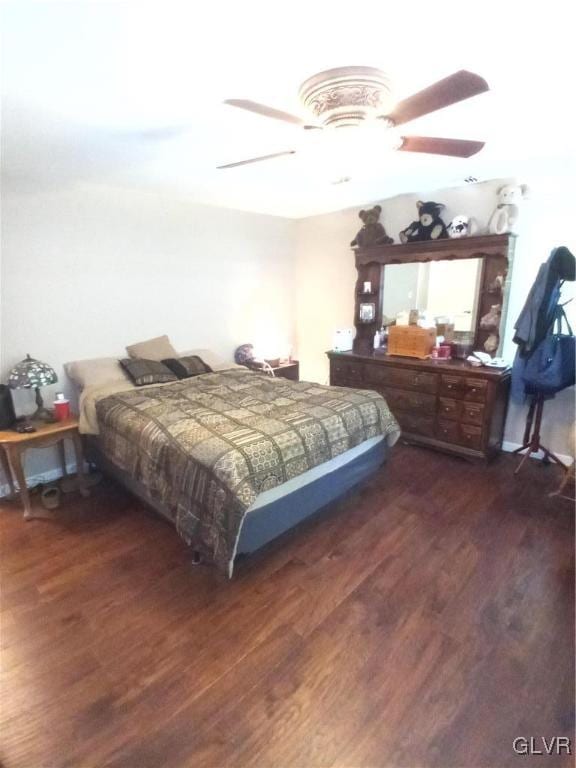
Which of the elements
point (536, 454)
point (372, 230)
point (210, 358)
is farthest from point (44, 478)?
point (536, 454)

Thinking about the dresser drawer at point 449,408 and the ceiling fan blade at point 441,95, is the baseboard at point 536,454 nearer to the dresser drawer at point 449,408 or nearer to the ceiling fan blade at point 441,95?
the dresser drawer at point 449,408

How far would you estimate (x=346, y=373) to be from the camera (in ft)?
12.8

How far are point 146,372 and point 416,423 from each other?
2.43 metres

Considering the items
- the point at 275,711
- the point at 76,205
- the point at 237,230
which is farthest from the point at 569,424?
the point at 76,205

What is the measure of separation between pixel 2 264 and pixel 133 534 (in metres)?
2.11

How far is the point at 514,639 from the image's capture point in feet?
5.40

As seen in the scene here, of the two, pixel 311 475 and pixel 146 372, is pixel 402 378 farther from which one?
pixel 146 372

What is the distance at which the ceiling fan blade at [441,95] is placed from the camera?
1.19 meters

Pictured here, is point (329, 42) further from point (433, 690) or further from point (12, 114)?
point (433, 690)

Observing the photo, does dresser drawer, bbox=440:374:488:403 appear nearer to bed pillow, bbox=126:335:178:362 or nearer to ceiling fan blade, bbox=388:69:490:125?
ceiling fan blade, bbox=388:69:490:125

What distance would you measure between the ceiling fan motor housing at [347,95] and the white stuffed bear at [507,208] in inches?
78.9

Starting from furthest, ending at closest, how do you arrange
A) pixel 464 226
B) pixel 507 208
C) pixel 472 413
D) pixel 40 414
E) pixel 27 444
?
1. pixel 464 226
2. pixel 472 413
3. pixel 507 208
4. pixel 40 414
5. pixel 27 444

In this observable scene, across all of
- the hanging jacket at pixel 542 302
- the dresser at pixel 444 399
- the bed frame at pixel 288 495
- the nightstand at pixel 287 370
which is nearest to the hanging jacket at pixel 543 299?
the hanging jacket at pixel 542 302

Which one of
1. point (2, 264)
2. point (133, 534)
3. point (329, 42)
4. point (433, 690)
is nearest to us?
point (329, 42)
